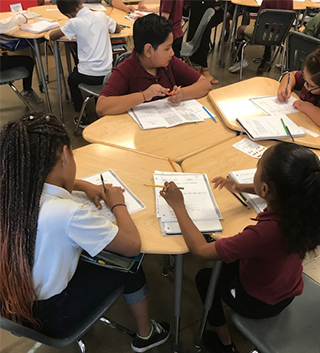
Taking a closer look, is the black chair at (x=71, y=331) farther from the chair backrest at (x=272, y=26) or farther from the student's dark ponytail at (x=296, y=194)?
the chair backrest at (x=272, y=26)

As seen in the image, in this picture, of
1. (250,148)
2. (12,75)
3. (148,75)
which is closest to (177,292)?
(250,148)

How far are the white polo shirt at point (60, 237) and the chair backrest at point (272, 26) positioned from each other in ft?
10.6

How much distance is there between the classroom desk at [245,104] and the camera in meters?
1.58

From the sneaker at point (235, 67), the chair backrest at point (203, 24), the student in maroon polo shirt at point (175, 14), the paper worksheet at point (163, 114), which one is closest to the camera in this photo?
the paper worksheet at point (163, 114)

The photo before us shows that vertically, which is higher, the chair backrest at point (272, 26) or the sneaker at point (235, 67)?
the chair backrest at point (272, 26)

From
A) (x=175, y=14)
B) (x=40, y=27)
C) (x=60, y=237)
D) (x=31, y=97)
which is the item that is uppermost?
(x=175, y=14)

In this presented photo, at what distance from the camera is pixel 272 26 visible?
336 centimetres

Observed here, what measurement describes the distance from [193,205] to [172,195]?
0.09m

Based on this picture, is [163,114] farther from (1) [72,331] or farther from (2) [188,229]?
(1) [72,331]

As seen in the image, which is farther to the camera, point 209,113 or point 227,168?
point 209,113

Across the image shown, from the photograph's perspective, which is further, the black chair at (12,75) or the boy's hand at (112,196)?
the black chair at (12,75)

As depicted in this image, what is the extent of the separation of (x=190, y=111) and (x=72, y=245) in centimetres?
112

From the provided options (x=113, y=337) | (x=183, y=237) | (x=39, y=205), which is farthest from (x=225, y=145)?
(x=113, y=337)

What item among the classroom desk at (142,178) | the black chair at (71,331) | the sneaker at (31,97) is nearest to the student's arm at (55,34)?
the sneaker at (31,97)
